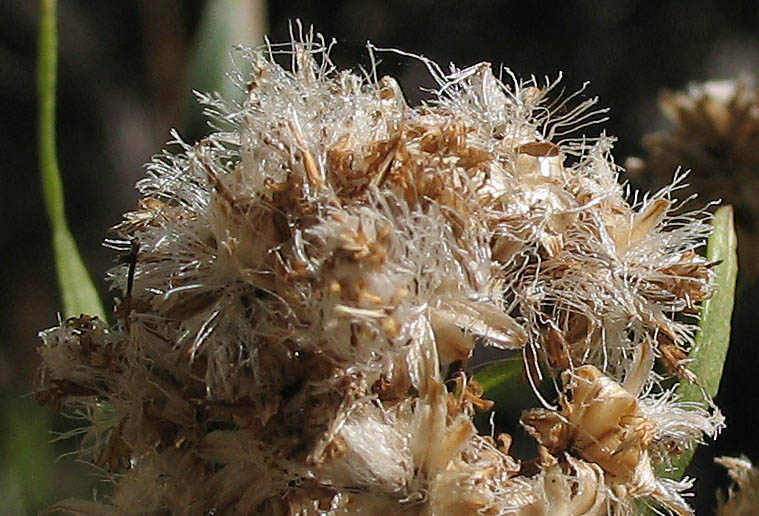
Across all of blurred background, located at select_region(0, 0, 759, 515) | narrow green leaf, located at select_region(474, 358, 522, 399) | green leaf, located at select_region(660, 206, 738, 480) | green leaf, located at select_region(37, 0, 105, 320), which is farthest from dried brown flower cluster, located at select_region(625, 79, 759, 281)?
blurred background, located at select_region(0, 0, 759, 515)

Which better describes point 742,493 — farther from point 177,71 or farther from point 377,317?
point 177,71

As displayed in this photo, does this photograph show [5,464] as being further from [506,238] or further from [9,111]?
[9,111]

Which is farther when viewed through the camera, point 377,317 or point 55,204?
point 55,204

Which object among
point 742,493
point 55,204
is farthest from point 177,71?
point 742,493

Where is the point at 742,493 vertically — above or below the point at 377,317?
below

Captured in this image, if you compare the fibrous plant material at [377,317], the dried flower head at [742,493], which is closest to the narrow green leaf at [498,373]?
the fibrous plant material at [377,317]

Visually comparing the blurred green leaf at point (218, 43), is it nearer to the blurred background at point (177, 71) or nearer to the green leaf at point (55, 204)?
the green leaf at point (55, 204)
